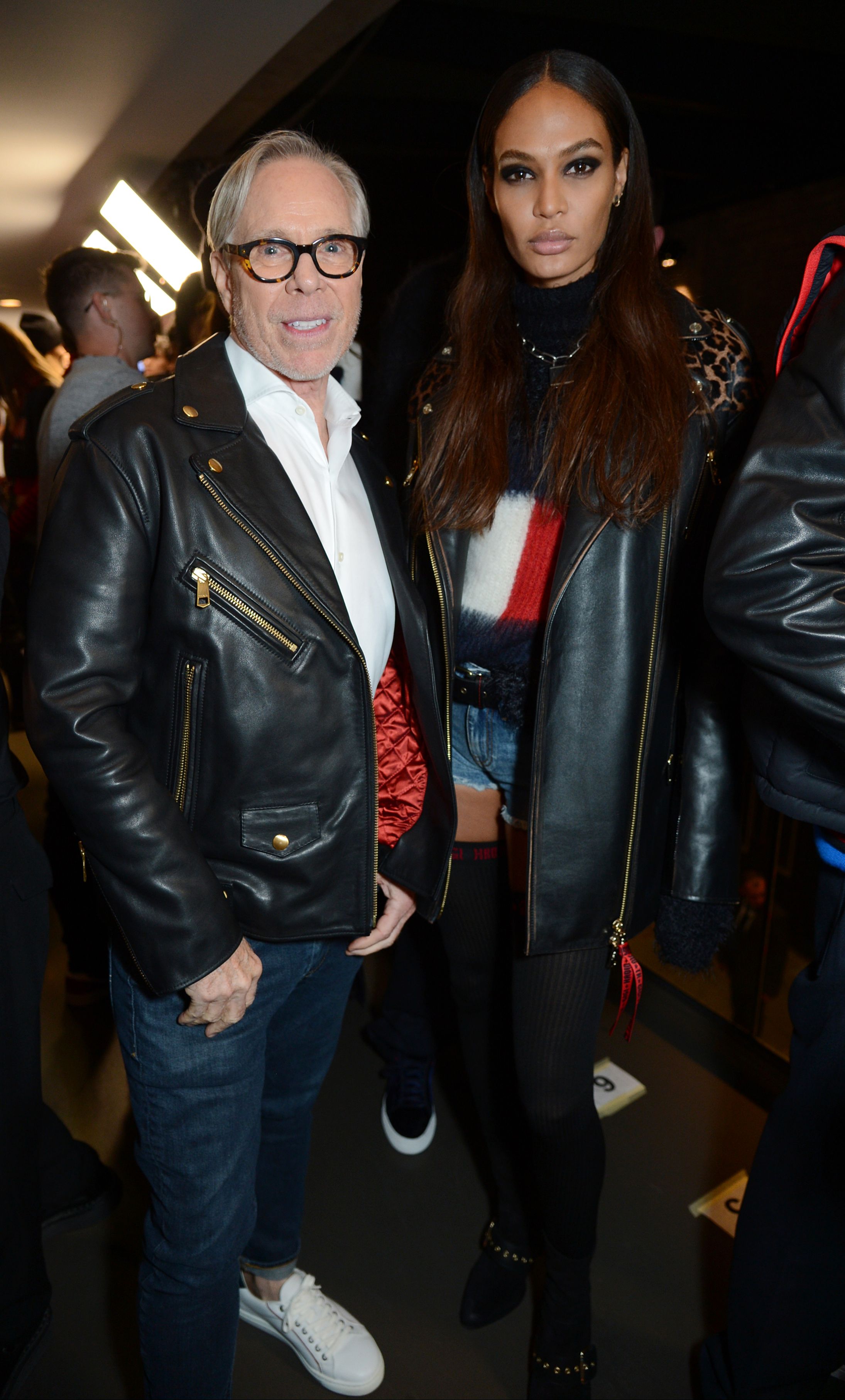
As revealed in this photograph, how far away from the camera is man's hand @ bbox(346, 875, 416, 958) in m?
1.72

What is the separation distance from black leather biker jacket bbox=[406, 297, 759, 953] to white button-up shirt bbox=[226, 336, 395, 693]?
5.9 inches

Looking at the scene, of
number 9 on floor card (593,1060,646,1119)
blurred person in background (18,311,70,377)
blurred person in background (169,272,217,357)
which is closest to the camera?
number 9 on floor card (593,1060,646,1119)

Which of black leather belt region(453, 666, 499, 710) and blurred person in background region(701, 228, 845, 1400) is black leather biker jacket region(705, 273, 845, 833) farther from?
black leather belt region(453, 666, 499, 710)

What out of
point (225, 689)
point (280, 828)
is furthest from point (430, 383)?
point (280, 828)

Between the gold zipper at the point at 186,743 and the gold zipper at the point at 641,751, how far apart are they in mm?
718

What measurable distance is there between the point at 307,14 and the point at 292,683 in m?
2.76

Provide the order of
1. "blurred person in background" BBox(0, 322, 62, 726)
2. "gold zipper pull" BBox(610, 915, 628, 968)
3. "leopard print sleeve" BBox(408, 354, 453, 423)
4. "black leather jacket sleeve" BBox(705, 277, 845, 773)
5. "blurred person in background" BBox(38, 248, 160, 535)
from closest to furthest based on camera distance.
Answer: "black leather jacket sleeve" BBox(705, 277, 845, 773)
"gold zipper pull" BBox(610, 915, 628, 968)
"leopard print sleeve" BBox(408, 354, 453, 423)
"blurred person in background" BBox(38, 248, 160, 535)
"blurred person in background" BBox(0, 322, 62, 726)

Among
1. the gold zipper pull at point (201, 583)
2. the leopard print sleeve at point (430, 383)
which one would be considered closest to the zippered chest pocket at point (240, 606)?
the gold zipper pull at point (201, 583)

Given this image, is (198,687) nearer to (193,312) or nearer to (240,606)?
(240,606)

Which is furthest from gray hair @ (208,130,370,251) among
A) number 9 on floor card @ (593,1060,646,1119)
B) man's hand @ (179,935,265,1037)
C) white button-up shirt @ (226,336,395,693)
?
number 9 on floor card @ (593,1060,646,1119)

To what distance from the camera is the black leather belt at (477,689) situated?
68.2 inches

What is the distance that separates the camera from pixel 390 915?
1.76m

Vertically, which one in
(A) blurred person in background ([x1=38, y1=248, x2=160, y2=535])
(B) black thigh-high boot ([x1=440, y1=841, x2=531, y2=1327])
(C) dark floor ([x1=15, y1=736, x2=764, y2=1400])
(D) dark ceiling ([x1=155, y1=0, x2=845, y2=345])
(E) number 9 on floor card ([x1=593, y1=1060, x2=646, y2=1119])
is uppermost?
(D) dark ceiling ([x1=155, y1=0, x2=845, y2=345])

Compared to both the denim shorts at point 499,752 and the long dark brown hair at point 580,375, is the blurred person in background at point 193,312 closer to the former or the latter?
the long dark brown hair at point 580,375
